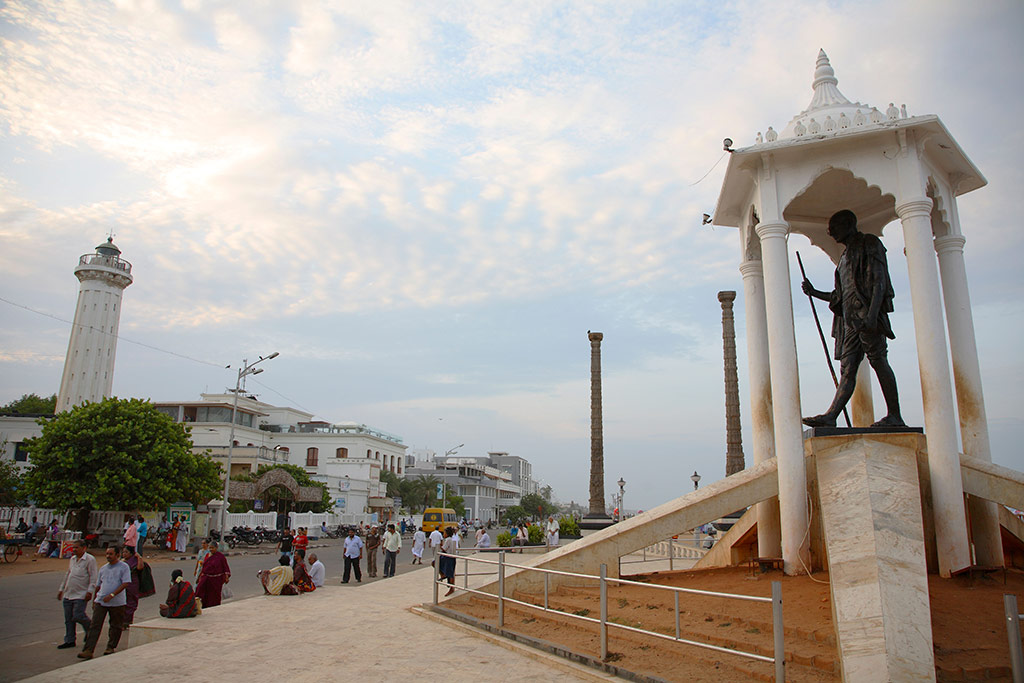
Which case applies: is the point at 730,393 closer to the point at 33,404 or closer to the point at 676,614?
the point at 676,614

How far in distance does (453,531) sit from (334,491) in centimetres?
3645

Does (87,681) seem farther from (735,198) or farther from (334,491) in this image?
(334,491)

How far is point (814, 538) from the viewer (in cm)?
894

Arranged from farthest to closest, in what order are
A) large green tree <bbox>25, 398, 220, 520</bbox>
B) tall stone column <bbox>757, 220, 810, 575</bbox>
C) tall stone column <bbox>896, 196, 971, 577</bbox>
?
large green tree <bbox>25, 398, 220, 520</bbox> < tall stone column <bbox>757, 220, 810, 575</bbox> < tall stone column <bbox>896, 196, 971, 577</bbox>

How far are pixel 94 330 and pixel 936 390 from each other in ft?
173

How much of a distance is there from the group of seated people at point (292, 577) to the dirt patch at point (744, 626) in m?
5.62

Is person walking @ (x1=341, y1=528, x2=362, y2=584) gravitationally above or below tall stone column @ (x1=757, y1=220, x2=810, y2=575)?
below

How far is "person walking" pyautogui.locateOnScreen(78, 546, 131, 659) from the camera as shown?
27.3ft

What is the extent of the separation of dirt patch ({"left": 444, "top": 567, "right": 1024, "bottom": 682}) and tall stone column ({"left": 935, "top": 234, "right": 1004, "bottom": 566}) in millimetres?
1780

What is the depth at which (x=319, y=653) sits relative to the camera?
781cm

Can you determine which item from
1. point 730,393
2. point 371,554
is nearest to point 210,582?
point 371,554

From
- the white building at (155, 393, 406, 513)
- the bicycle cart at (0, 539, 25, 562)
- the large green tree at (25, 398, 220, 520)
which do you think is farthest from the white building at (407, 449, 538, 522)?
the bicycle cart at (0, 539, 25, 562)

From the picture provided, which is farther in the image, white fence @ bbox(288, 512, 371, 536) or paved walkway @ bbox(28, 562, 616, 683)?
white fence @ bbox(288, 512, 371, 536)

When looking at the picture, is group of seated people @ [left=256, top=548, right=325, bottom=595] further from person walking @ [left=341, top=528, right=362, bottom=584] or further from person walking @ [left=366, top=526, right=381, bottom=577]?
person walking @ [left=366, top=526, right=381, bottom=577]
